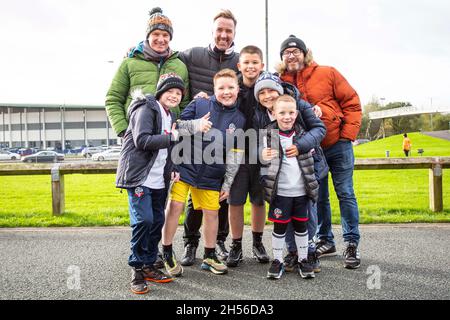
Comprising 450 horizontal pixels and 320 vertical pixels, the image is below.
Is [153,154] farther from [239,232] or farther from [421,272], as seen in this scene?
[421,272]

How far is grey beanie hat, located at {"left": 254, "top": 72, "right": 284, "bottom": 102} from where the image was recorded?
3.56 meters

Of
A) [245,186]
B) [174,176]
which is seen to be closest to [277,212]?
[245,186]

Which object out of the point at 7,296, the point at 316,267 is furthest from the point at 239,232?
the point at 7,296

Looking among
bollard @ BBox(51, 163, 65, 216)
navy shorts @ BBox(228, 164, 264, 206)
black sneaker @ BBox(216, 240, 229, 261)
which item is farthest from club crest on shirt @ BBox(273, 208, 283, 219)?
bollard @ BBox(51, 163, 65, 216)

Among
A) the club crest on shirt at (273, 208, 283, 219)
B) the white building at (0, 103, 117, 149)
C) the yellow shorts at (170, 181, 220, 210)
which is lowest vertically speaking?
the club crest on shirt at (273, 208, 283, 219)

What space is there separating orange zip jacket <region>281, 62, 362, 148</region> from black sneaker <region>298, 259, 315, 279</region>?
47.9 inches

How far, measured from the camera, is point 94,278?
3.40 metres

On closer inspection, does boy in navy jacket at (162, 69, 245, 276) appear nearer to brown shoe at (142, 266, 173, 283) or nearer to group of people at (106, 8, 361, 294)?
group of people at (106, 8, 361, 294)

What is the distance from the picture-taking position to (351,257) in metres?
3.71

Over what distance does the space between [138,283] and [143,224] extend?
1.49 feet

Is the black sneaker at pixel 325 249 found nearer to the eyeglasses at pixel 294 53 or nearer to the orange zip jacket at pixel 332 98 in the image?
the orange zip jacket at pixel 332 98

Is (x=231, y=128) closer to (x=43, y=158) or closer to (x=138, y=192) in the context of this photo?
(x=138, y=192)
